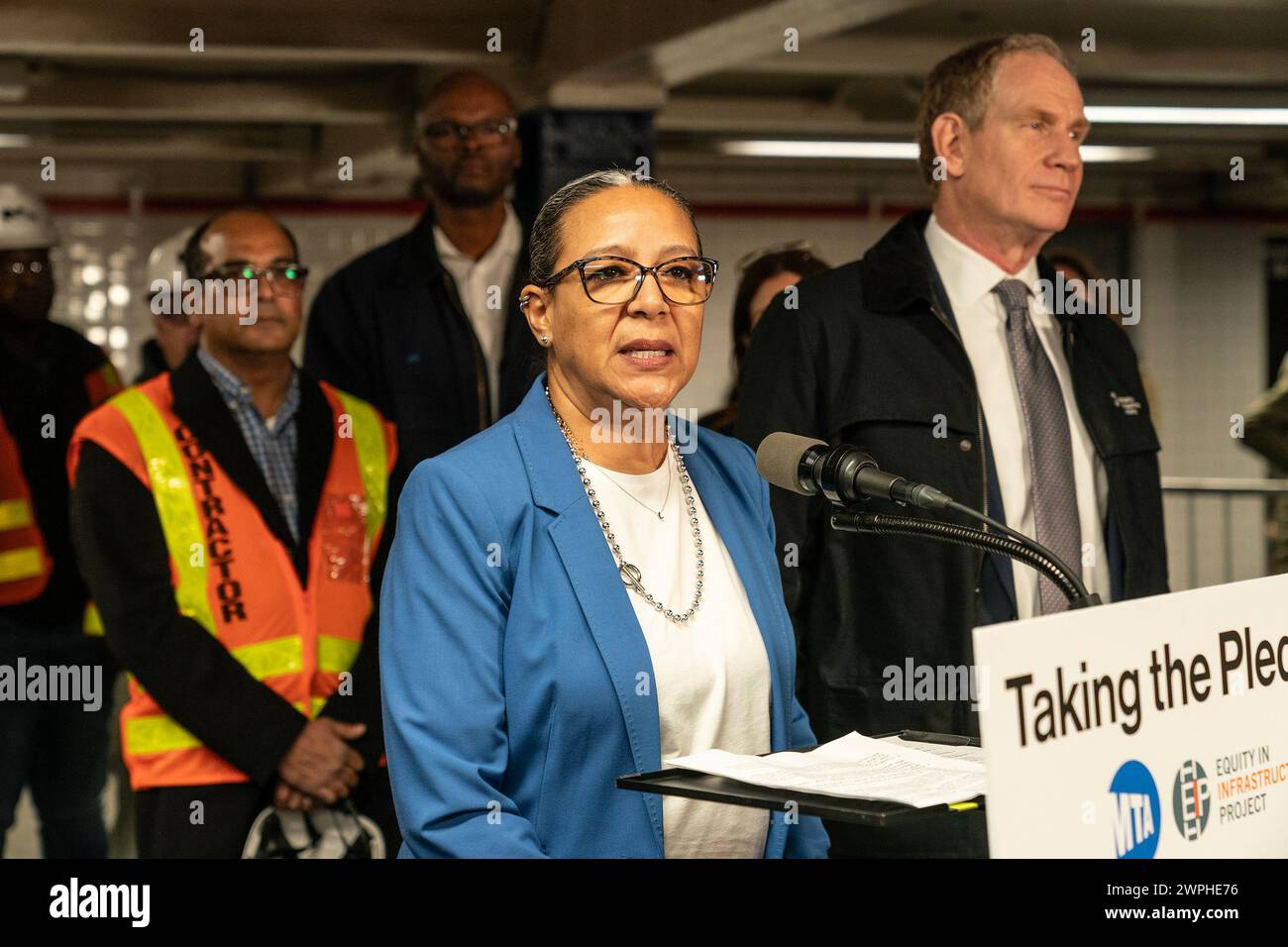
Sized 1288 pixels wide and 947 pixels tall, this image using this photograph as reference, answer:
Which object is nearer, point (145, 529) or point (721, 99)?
point (145, 529)

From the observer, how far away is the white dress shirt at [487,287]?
12.9ft

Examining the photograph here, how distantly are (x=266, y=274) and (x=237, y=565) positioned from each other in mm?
643

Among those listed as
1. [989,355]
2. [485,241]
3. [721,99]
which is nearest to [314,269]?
[721,99]

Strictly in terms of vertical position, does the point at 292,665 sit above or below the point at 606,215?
below

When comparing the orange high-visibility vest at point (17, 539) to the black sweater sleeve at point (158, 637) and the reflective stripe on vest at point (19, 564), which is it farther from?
the black sweater sleeve at point (158, 637)

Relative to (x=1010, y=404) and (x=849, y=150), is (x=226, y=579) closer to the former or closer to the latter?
(x=1010, y=404)

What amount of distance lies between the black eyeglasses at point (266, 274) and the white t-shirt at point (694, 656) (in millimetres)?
1632

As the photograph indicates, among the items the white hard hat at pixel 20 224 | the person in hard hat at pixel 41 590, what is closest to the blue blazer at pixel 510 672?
the person in hard hat at pixel 41 590

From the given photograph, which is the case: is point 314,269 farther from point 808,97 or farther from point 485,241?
point 485,241

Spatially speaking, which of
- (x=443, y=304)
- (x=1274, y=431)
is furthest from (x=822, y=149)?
(x=443, y=304)

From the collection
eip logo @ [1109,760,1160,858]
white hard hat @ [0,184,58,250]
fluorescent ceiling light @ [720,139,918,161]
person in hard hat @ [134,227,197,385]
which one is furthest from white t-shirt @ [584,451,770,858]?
fluorescent ceiling light @ [720,139,918,161]

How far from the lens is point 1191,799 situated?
1473 mm
